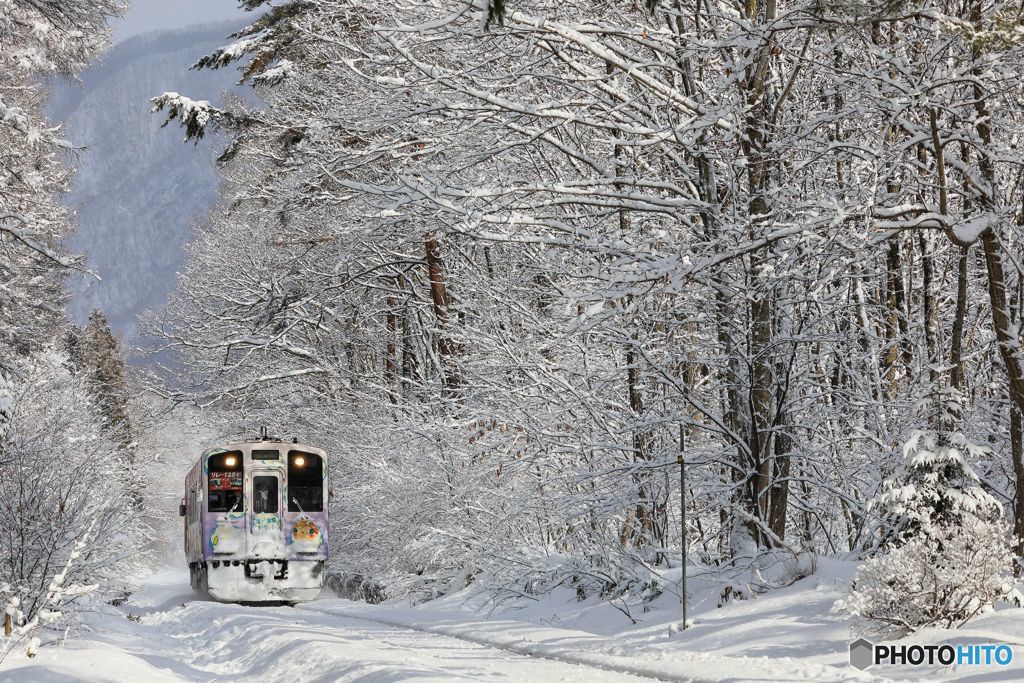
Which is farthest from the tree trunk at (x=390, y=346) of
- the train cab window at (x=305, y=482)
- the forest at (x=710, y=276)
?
the forest at (x=710, y=276)

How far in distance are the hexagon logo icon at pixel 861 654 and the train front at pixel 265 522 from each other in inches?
644

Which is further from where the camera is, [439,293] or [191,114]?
[191,114]

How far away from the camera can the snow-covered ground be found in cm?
935

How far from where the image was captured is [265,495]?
24.7m

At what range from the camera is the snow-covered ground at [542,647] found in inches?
368

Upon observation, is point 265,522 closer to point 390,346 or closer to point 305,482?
point 305,482

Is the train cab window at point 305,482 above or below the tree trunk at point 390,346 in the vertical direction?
below

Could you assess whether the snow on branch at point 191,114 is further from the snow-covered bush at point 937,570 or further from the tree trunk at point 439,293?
the snow-covered bush at point 937,570

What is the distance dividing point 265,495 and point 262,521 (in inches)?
20.8

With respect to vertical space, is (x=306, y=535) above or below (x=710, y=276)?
below

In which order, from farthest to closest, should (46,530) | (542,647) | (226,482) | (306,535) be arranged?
(306,535)
(226,482)
(46,530)
(542,647)

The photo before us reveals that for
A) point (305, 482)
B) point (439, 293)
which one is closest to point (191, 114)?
point (439, 293)

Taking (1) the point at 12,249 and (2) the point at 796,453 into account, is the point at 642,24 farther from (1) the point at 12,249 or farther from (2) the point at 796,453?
(1) the point at 12,249

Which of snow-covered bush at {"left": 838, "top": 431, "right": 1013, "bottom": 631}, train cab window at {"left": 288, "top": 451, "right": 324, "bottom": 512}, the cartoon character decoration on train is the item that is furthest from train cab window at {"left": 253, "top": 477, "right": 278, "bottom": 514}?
snow-covered bush at {"left": 838, "top": 431, "right": 1013, "bottom": 631}
